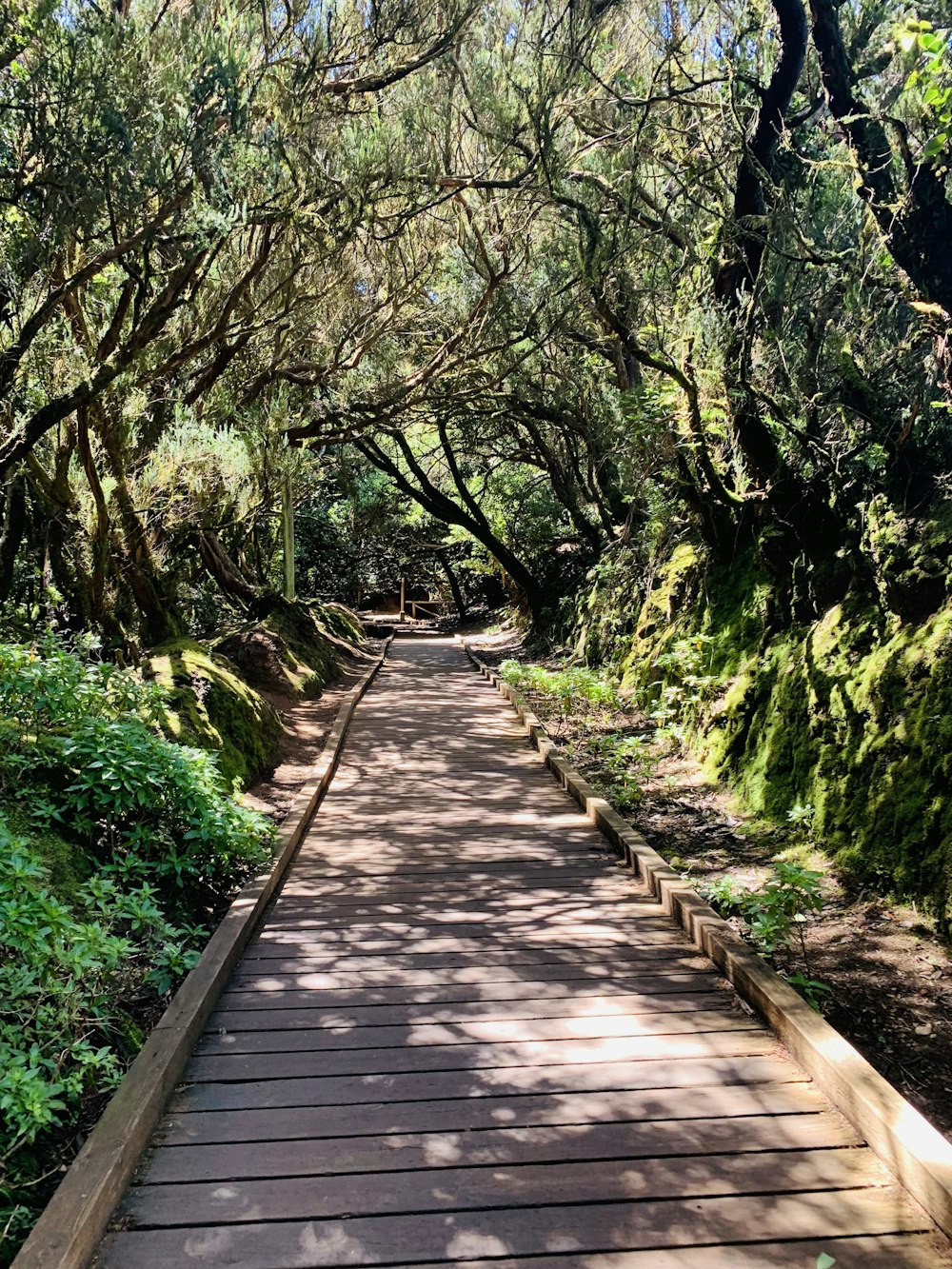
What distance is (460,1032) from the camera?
372 cm

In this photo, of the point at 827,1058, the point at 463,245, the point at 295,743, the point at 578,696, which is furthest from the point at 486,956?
the point at 463,245

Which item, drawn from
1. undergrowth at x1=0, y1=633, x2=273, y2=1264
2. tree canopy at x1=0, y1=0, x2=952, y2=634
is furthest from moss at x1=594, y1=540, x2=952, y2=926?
undergrowth at x1=0, y1=633, x2=273, y2=1264

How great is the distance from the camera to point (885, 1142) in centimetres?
278

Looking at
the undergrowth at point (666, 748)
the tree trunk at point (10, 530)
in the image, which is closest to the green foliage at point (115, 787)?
the undergrowth at point (666, 748)

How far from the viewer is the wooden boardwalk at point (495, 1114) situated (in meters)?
2.50

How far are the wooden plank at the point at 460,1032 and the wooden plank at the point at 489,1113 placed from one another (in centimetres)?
41

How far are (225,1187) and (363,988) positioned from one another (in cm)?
143

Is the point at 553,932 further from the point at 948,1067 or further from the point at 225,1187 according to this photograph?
the point at 225,1187

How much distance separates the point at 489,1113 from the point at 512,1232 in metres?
0.59

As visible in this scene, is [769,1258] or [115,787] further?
[115,787]

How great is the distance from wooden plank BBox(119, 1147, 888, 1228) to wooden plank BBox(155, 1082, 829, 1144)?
0.22m

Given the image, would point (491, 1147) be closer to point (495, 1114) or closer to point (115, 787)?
point (495, 1114)

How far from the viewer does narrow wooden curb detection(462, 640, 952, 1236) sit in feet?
8.51

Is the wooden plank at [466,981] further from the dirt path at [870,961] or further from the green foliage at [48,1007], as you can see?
the dirt path at [870,961]
